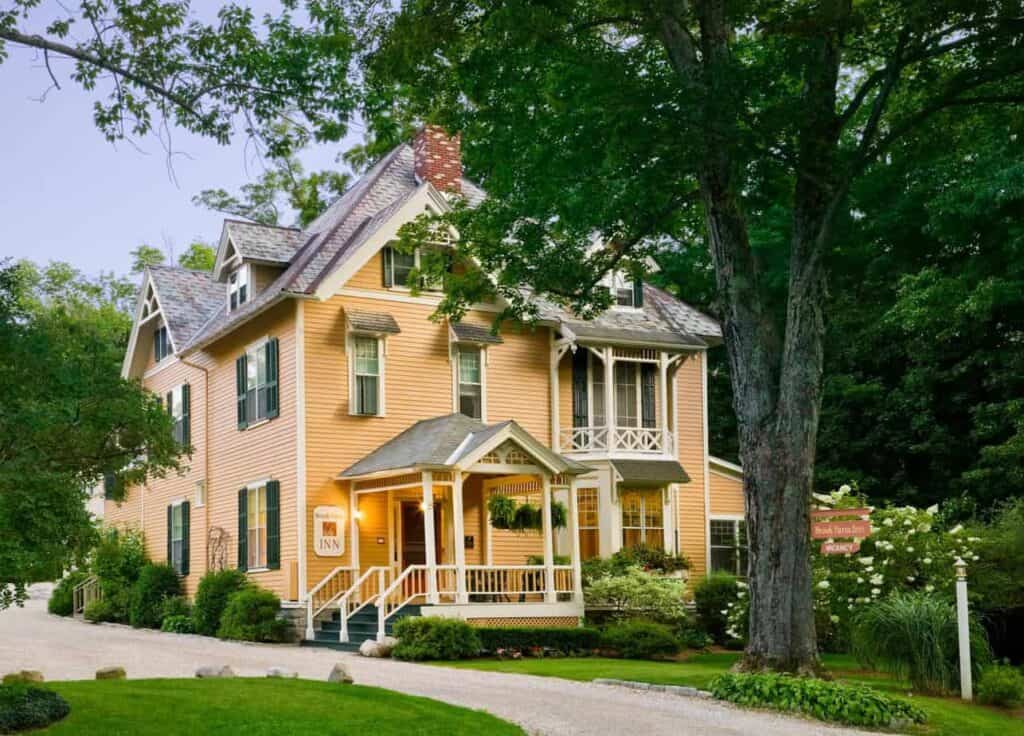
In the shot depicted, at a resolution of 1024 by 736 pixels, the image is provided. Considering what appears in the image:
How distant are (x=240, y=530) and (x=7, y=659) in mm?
8069

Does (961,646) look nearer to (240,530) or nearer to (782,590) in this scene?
(782,590)

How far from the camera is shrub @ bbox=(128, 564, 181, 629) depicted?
28.4 metres

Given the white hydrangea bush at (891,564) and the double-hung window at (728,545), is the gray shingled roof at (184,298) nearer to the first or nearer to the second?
the double-hung window at (728,545)

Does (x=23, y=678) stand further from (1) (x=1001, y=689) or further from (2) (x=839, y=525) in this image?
(1) (x=1001, y=689)

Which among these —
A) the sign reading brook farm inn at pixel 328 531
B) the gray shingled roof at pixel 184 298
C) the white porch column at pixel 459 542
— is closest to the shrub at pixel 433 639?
the white porch column at pixel 459 542

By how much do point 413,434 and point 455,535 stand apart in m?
3.15

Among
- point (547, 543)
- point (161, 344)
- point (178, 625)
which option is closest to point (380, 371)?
point (547, 543)

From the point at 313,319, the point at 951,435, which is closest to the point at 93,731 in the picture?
the point at 313,319

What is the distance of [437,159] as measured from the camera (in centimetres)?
2745

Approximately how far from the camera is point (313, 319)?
2425cm

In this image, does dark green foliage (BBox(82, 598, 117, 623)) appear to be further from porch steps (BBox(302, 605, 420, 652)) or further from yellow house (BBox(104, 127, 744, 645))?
porch steps (BBox(302, 605, 420, 652))

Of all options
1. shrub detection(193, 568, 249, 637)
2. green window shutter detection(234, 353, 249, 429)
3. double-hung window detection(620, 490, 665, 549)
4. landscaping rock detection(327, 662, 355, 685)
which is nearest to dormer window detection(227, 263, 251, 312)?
green window shutter detection(234, 353, 249, 429)

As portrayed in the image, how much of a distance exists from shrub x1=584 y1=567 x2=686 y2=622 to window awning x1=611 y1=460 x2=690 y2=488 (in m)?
2.73

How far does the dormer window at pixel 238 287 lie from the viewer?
27.3 m
